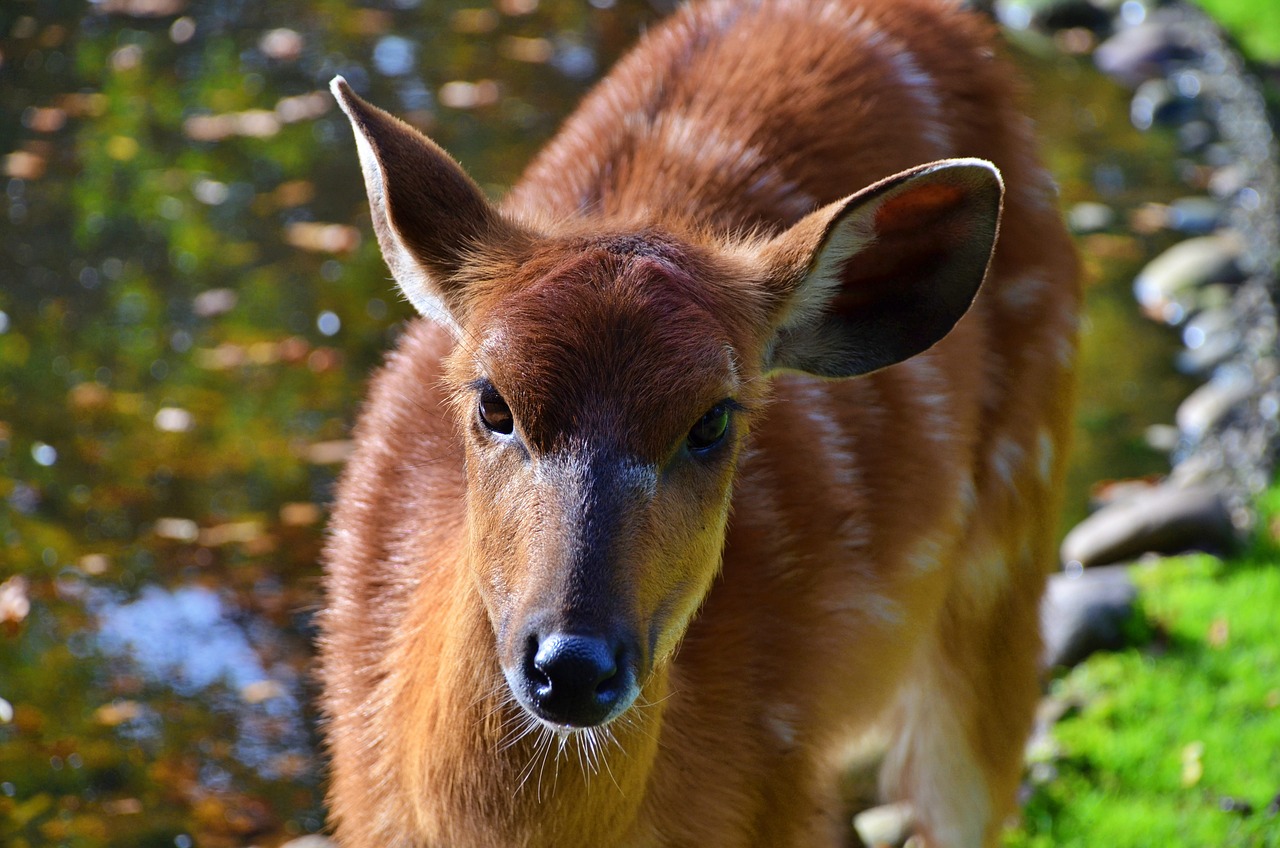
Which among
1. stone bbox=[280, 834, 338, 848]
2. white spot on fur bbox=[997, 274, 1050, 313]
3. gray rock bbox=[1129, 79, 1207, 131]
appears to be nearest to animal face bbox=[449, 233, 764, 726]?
white spot on fur bbox=[997, 274, 1050, 313]

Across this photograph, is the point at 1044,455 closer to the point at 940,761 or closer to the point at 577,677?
the point at 940,761

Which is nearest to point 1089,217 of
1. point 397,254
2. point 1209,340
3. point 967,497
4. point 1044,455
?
point 1209,340

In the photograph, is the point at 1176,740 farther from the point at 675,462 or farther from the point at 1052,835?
the point at 675,462

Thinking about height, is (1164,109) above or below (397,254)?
below

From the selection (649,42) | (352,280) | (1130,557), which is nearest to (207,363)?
A: (352,280)

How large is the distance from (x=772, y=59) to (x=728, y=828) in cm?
213

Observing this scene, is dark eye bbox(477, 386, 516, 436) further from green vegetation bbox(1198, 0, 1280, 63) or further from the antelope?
green vegetation bbox(1198, 0, 1280, 63)

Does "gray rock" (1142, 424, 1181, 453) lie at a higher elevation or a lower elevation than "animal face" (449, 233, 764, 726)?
lower

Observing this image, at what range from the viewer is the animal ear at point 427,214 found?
2957mm

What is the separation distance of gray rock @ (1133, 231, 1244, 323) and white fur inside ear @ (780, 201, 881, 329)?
517cm

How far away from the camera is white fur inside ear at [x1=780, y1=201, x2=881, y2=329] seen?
2.87 meters

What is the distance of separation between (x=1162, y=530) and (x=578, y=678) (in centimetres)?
404

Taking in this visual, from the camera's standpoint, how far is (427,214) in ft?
9.96

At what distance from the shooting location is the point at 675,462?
2.70 meters
